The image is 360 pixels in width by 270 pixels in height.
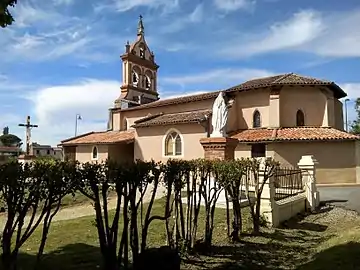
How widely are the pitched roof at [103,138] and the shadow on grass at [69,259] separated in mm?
24044

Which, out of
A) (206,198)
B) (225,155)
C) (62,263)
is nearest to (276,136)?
(225,155)

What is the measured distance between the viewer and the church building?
966 inches

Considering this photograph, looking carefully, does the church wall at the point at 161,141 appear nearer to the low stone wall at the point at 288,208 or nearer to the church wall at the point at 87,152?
the church wall at the point at 87,152

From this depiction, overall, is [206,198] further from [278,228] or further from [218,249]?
[278,228]

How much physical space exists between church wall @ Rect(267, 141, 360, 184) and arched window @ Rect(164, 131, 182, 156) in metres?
6.88

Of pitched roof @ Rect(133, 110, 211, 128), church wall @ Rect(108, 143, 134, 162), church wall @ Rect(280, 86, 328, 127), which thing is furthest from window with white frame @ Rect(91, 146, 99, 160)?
church wall @ Rect(280, 86, 328, 127)

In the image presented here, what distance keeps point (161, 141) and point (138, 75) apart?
44.3 ft

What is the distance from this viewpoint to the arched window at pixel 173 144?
2805cm

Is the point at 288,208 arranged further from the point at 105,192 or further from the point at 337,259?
the point at 105,192

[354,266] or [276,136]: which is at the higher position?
[276,136]

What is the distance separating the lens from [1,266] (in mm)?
5258

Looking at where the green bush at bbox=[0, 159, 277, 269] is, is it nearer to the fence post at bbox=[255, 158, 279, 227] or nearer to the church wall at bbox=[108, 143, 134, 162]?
the fence post at bbox=[255, 158, 279, 227]

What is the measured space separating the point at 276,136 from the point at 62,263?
20.2m

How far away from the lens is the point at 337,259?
6992 millimetres
